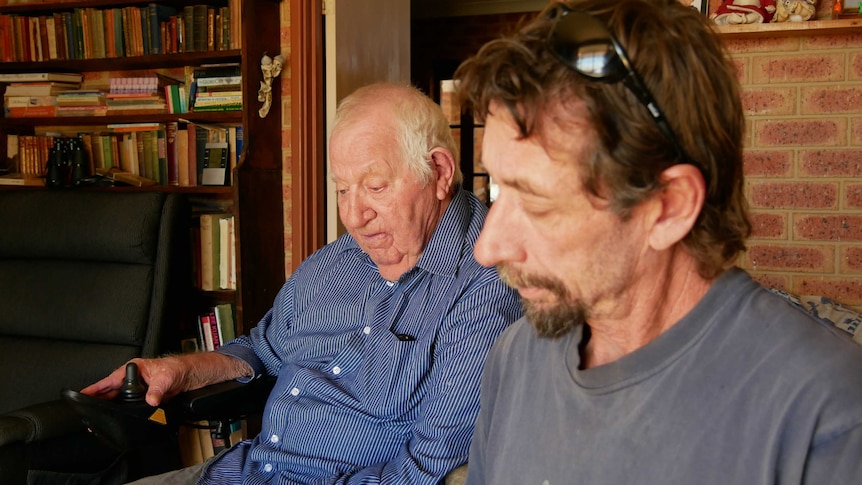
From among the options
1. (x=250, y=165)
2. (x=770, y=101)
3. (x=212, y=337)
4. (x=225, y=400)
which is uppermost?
(x=770, y=101)

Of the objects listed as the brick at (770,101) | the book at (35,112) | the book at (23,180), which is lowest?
the book at (23,180)

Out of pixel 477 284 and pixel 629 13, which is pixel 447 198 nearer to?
pixel 477 284

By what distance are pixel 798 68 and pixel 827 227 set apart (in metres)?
0.43

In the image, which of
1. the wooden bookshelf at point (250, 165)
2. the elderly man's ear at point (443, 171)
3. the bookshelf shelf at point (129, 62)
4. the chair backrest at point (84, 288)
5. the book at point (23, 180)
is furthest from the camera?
the book at point (23, 180)

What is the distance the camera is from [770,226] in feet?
7.08

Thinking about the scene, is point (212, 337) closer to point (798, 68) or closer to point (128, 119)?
point (128, 119)

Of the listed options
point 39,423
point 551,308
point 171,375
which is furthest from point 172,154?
point 551,308

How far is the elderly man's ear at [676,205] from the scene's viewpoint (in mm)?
818

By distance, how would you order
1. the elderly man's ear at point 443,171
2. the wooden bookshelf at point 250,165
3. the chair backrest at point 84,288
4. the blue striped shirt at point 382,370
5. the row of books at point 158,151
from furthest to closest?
the row of books at point 158,151, the wooden bookshelf at point 250,165, the chair backrest at point 84,288, the elderly man's ear at point 443,171, the blue striped shirt at point 382,370

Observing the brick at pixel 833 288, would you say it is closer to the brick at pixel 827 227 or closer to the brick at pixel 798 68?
the brick at pixel 827 227

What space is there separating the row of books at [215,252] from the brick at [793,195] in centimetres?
196

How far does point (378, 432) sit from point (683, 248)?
3.02 ft

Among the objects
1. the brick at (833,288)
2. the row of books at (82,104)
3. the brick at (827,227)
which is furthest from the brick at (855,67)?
the row of books at (82,104)

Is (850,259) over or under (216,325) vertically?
over
